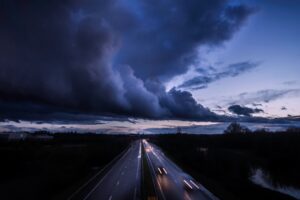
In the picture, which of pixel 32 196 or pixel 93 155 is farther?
pixel 93 155

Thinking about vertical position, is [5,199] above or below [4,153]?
below

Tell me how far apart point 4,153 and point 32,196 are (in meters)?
38.8

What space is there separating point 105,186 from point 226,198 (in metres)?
14.5

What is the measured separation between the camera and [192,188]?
3098 cm

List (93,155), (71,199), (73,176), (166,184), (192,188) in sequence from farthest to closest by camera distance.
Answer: (93,155) < (73,176) < (166,184) < (192,188) < (71,199)

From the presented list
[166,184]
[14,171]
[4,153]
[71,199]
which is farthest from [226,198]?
[4,153]

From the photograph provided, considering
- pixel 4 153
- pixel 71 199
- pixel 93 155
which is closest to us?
pixel 71 199

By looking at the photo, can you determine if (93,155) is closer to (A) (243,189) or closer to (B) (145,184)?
(B) (145,184)

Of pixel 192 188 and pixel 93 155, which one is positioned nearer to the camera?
pixel 192 188

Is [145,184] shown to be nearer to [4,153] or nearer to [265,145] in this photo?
[4,153]

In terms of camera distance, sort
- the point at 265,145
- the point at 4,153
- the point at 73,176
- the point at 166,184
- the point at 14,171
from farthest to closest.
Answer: the point at 265,145 → the point at 4,153 → the point at 14,171 → the point at 73,176 → the point at 166,184

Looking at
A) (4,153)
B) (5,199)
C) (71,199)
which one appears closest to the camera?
(71,199)

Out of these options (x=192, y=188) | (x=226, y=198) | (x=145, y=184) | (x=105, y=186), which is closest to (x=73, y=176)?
(x=105, y=186)

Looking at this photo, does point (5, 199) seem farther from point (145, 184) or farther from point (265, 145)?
point (265, 145)
